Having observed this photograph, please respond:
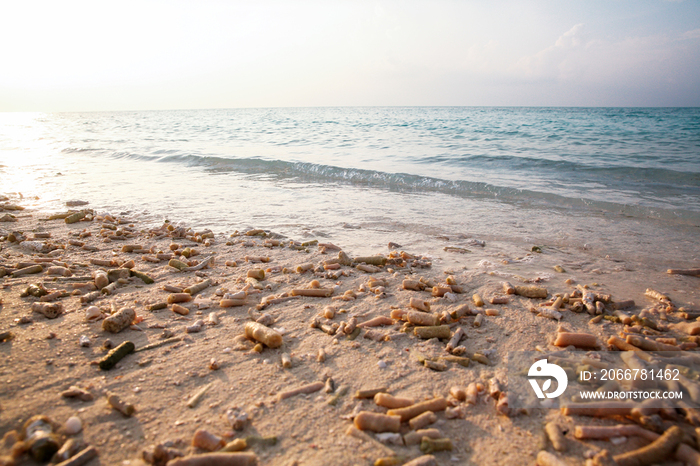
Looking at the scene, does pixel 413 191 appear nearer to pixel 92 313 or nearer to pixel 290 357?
pixel 290 357

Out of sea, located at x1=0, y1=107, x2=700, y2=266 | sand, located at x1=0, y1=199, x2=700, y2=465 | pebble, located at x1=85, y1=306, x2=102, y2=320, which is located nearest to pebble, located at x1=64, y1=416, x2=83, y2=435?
sand, located at x1=0, y1=199, x2=700, y2=465

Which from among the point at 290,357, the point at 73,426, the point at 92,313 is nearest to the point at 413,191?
the point at 290,357

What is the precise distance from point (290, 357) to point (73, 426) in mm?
1090

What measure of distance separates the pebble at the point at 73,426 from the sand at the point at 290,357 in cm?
2

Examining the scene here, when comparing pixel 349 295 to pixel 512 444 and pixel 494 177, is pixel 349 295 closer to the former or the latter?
pixel 512 444

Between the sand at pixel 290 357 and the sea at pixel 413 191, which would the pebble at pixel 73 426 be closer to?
the sand at pixel 290 357

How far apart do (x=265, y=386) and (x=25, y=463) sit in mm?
1000

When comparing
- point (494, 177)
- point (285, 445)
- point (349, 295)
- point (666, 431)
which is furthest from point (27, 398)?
point (494, 177)

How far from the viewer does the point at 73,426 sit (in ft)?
5.41

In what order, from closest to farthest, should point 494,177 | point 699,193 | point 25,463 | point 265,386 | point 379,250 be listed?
point 25,463
point 265,386
point 379,250
point 699,193
point 494,177

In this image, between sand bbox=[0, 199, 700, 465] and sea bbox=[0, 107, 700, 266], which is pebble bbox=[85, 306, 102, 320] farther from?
sea bbox=[0, 107, 700, 266]

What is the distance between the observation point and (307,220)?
20.4 ft

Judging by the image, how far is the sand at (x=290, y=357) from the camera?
1.68 metres

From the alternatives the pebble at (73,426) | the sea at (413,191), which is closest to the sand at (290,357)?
the pebble at (73,426)
